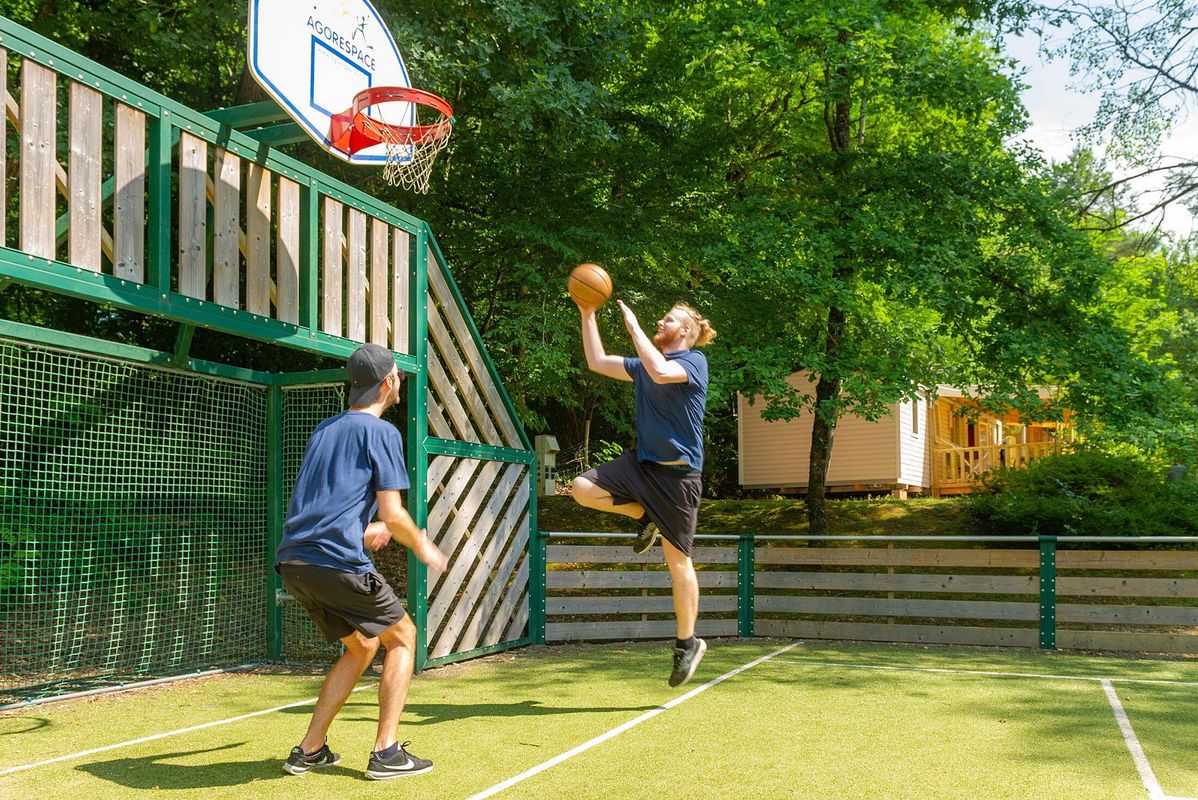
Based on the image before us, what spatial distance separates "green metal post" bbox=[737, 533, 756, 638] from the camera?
10.1 m

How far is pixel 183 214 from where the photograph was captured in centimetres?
585

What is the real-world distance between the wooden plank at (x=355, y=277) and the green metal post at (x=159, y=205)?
5.53 feet

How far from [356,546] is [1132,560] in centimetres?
791

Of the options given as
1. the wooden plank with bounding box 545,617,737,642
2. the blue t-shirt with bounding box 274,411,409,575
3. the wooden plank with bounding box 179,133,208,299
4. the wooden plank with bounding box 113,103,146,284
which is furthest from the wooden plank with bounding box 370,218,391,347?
the blue t-shirt with bounding box 274,411,409,575

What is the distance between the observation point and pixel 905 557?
9828mm

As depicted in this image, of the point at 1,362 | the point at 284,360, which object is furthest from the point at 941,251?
the point at 1,362

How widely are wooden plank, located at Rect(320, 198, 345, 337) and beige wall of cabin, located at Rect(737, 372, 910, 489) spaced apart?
51.5 ft

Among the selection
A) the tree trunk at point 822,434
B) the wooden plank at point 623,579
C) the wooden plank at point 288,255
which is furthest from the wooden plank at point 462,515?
the tree trunk at point 822,434

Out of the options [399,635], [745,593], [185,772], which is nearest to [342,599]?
[399,635]

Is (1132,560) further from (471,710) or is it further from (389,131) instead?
(389,131)

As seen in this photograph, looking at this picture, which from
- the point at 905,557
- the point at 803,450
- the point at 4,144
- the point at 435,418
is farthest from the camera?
the point at 803,450

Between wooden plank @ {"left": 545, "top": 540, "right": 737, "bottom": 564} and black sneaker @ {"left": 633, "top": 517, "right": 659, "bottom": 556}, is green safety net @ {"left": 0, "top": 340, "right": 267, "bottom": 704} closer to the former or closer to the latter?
wooden plank @ {"left": 545, "top": 540, "right": 737, "bottom": 564}

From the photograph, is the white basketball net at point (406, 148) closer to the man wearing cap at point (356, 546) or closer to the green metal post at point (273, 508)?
the green metal post at point (273, 508)

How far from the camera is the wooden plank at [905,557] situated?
9.66 metres
